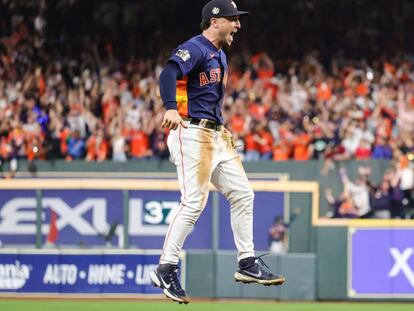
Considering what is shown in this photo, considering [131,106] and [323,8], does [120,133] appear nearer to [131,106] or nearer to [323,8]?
[131,106]

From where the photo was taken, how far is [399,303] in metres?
14.9

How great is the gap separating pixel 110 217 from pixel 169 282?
7.33 m

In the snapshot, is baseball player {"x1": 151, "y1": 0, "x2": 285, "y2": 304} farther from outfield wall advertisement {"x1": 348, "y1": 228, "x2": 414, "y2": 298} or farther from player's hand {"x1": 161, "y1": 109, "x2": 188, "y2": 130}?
outfield wall advertisement {"x1": 348, "y1": 228, "x2": 414, "y2": 298}

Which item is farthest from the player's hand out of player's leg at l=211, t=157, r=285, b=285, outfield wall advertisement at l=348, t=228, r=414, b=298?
outfield wall advertisement at l=348, t=228, r=414, b=298

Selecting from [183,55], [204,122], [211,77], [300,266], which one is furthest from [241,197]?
[300,266]

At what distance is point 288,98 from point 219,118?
10.7m

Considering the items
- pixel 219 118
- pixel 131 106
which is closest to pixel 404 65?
pixel 131 106

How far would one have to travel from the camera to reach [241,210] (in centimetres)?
888

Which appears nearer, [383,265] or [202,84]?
[202,84]

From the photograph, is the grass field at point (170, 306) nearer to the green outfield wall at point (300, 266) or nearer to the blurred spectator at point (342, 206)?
the green outfield wall at point (300, 266)

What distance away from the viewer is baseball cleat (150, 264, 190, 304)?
28.3 feet

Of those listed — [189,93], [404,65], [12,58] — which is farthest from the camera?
[12,58]

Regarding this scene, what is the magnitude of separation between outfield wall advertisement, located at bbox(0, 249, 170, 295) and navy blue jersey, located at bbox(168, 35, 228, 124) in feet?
23.5

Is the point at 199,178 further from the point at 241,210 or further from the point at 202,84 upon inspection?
the point at 202,84
